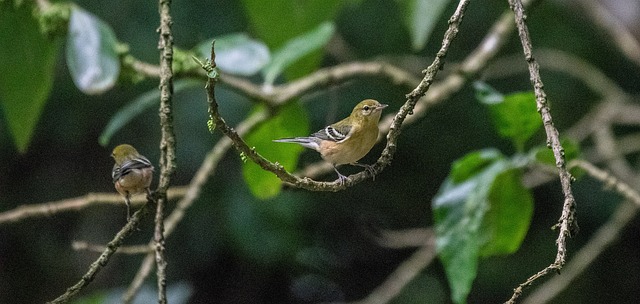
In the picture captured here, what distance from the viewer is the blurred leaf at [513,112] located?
135 centimetres

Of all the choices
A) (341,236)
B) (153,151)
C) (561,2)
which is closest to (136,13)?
(153,151)

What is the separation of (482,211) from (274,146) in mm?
421

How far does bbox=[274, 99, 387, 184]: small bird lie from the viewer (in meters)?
1.06

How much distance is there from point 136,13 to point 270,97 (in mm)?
969

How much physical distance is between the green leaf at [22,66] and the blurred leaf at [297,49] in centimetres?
42

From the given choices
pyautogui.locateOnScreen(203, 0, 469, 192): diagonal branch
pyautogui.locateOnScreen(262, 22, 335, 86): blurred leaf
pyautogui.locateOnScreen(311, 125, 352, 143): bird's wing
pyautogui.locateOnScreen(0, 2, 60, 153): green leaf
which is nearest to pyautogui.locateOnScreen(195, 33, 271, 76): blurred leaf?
pyautogui.locateOnScreen(262, 22, 335, 86): blurred leaf

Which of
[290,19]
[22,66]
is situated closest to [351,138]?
[22,66]

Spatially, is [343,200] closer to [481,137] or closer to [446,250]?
[481,137]

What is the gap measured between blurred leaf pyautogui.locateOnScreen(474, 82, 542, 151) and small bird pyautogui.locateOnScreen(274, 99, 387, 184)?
0.28 metres

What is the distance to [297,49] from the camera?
5.17ft

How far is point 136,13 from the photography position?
7.96 ft

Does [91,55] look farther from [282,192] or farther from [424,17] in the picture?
[282,192]

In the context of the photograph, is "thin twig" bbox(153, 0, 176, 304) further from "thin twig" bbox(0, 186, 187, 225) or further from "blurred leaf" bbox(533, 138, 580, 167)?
"blurred leaf" bbox(533, 138, 580, 167)

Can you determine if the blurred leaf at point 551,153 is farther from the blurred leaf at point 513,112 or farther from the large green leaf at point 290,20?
the large green leaf at point 290,20
